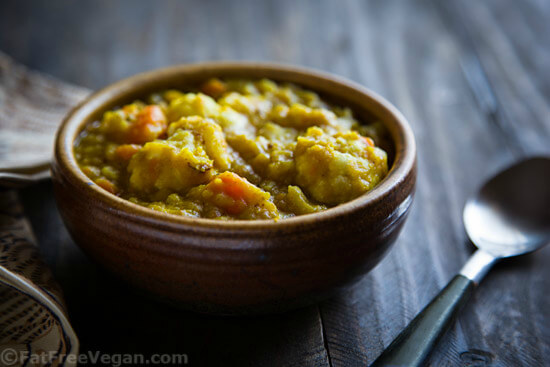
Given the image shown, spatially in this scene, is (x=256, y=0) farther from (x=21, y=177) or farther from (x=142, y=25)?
(x=21, y=177)

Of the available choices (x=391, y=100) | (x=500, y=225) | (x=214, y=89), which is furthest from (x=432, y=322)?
(x=391, y=100)

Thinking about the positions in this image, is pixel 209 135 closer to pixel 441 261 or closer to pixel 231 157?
pixel 231 157

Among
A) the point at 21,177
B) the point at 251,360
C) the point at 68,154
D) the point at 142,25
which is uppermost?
the point at 68,154

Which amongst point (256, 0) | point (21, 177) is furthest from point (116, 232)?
point (256, 0)

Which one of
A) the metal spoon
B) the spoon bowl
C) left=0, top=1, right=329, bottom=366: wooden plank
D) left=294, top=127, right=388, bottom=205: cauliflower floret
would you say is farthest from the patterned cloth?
the spoon bowl

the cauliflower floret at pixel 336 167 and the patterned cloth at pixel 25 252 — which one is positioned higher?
the cauliflower floret at pixel 336 167

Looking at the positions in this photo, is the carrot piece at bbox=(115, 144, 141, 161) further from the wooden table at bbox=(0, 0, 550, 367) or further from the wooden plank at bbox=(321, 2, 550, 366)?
the wooden plank at bbox=(321, 2, 550, 366)

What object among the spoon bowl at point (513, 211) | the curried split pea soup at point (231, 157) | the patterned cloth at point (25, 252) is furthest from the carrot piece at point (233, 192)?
the spoon bowl at point (513, 211)

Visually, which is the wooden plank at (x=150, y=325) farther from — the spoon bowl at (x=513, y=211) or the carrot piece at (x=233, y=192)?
the spoon bowl at (x=513, y=211)
